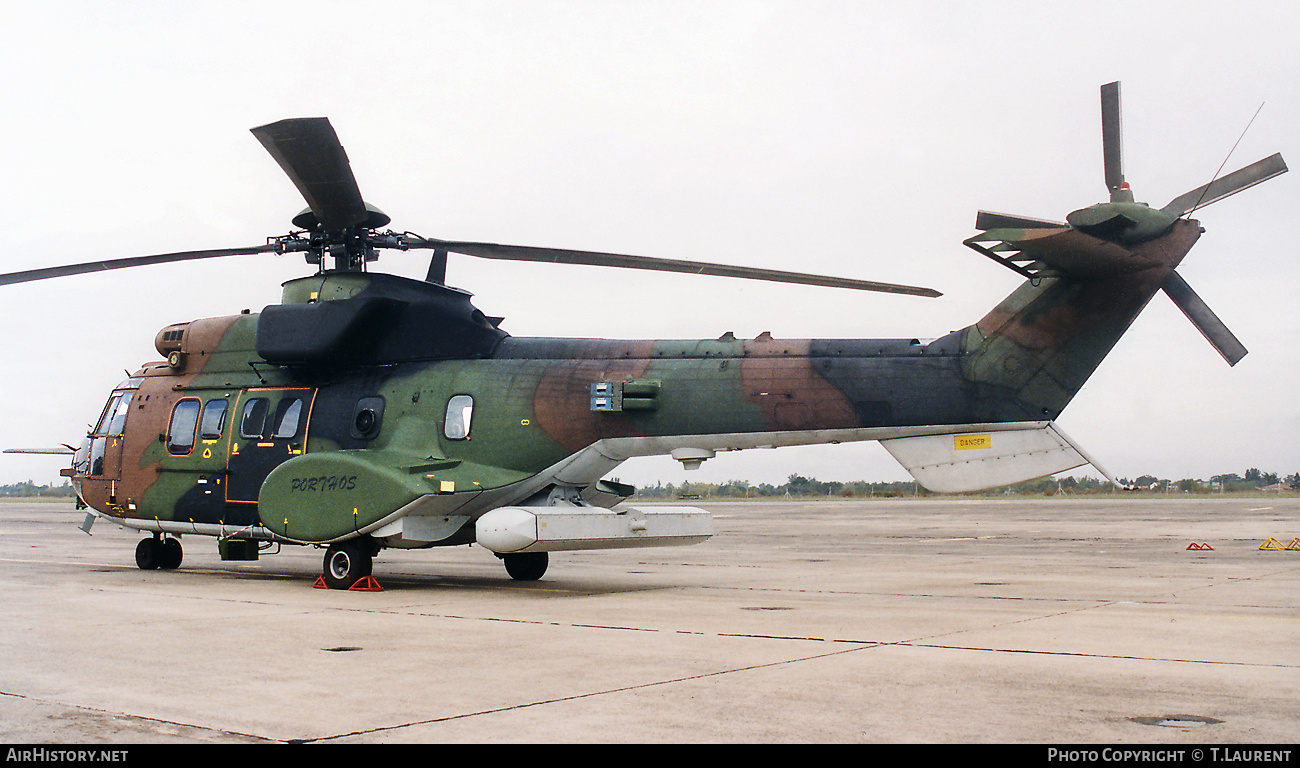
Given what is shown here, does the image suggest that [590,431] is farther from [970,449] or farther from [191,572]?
[191,572]

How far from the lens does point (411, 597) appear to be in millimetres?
13633

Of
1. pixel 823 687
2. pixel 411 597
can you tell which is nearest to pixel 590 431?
pixel 411 597

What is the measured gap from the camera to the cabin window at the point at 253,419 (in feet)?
54.1

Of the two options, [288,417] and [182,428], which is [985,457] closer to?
[288,417]

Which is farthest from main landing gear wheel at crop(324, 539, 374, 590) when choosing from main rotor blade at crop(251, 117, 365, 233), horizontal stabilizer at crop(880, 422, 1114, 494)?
horizontal stabilizer at crop(880, 422, 1114, 494)

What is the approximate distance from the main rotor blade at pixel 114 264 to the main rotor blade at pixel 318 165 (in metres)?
1.44

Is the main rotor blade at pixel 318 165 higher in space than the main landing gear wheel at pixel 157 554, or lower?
higher

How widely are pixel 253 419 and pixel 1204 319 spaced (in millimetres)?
12898

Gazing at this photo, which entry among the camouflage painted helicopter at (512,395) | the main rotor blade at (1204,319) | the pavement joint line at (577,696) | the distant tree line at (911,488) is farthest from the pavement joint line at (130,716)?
the distant tree line at (911,488)

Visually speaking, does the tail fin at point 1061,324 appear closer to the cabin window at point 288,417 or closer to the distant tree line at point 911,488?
the cabin window at point 288,417

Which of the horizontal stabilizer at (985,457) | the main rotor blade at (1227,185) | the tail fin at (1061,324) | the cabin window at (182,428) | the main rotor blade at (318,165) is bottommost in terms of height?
the horizontal stabilizer at (985,457)

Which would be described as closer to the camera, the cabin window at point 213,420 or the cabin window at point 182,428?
the cabin window at point 213,420

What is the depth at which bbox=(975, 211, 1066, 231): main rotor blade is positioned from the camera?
12188 millimetres

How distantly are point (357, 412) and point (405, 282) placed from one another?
1991mm
